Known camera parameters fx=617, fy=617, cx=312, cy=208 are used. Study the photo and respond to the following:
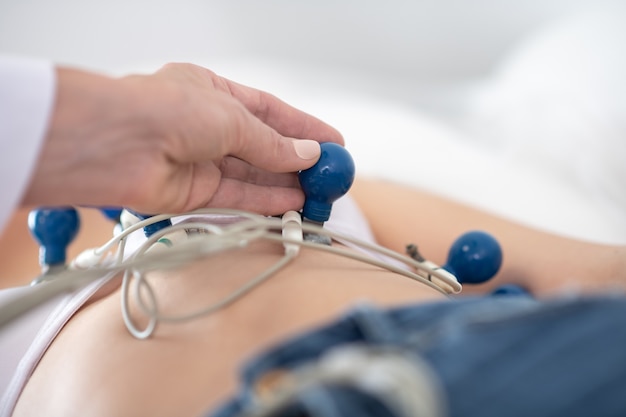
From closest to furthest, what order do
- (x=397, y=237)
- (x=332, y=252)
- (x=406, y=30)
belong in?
(x=332, y=252) < (x=397, y=237) < (x=406, y=30)

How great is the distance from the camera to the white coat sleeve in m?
0.45

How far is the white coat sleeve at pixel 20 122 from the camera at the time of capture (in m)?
0.45

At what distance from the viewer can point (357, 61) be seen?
1.51 m

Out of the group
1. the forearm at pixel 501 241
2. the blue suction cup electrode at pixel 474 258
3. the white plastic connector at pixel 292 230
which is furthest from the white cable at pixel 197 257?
the forearm at pixel 501 241

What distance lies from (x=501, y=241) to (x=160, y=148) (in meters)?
0.51

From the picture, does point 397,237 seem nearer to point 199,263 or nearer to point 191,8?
point 199,263

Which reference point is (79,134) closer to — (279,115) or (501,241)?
(279,115)

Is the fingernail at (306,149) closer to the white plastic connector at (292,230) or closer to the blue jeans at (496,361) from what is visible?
the white plastic connector at (292,230)

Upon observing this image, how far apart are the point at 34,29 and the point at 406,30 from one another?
916 mm

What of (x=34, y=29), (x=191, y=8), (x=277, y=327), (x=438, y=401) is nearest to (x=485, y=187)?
(x=277, y=327)

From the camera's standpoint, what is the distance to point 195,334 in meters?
0.49

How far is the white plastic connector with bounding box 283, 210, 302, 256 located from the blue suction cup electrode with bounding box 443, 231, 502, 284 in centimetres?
23

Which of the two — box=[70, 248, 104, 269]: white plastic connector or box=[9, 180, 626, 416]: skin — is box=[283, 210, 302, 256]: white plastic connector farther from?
box=[70, 248, 104, 269]: white plastic connector

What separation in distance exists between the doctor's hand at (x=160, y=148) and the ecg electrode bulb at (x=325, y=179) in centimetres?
1
